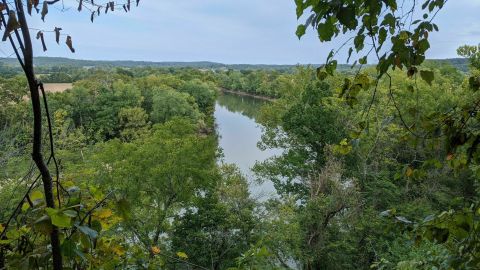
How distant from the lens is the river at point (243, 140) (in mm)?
21642

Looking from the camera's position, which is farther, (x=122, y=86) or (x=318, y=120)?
(x=122, y=86)

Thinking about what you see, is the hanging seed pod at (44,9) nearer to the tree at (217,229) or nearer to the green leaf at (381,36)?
the green leaf at (381,36)

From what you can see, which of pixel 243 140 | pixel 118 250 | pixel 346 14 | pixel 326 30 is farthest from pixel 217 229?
pixel 243 140

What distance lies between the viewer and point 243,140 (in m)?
37.4

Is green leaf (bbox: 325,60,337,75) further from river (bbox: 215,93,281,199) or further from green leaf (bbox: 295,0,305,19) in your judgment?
river (bbox: 215,93,281,199)

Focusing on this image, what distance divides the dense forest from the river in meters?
2.10

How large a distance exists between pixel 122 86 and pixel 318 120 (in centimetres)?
2552

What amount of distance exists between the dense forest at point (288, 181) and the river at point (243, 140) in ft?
6.90

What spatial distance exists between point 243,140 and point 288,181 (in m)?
19.4

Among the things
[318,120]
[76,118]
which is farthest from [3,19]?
[76,118]

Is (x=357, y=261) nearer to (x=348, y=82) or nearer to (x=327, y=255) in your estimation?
(x=327, y=255)

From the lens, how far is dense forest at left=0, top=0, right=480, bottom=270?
4.21 ft

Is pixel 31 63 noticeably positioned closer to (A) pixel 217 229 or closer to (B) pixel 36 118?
(B) pixel 36 118

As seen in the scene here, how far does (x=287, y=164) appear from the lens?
60.3ft
